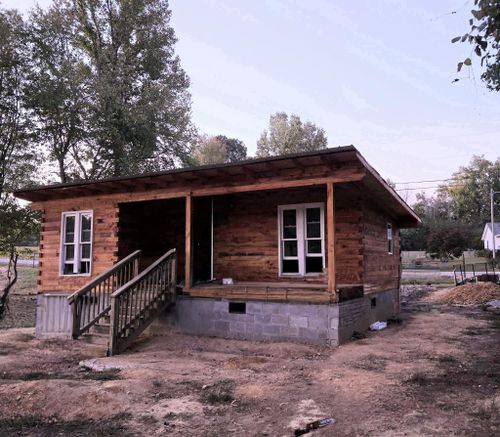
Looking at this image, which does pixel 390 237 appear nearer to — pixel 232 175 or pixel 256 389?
pixel 232 175

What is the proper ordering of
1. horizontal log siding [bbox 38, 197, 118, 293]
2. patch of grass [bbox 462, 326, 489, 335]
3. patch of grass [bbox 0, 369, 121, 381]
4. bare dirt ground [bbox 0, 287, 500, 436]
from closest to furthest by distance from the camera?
bare dirt ground [bbox 0, 287, 500, 436] < patch of grass [bbox 0, 369, 121, 381] < patch of grass [bbox 462, 326, 489, 335] < horizontal log siding [bbox 38, 197, 118, 293]

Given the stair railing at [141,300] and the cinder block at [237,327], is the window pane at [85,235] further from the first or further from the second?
the cinder block at [237,327]

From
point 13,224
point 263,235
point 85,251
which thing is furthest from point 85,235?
point 13,224

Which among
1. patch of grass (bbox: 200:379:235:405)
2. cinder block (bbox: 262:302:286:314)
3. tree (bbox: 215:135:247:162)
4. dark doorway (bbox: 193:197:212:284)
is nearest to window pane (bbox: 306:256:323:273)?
cinder block (bbox: 262:302:286:314)

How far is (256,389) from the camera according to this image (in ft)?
20.4

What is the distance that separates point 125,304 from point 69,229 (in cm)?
429

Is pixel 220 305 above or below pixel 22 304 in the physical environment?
above

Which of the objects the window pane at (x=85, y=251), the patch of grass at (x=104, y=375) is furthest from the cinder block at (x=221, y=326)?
the window pane at (x=85, y=251)

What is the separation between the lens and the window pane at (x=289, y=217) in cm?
1170

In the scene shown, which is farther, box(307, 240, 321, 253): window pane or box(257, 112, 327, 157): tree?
box(257, 112, 327, 157): tree

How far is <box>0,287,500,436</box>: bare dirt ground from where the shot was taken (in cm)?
493

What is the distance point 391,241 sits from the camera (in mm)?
15844

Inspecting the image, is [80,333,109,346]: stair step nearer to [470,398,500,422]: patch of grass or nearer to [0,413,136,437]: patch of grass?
[0,413,136,437]: patch of grass

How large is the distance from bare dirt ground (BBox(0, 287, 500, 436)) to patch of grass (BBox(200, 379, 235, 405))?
0.01 metres
